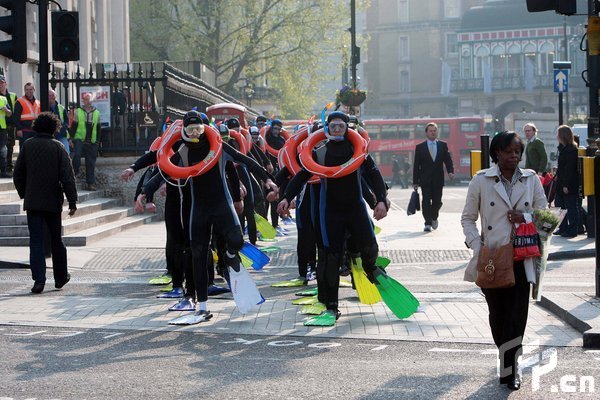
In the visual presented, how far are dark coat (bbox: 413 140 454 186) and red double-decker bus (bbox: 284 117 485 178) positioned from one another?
45155 millimetres

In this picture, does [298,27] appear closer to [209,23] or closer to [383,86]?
[209,23]

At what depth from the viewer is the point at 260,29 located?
5150 centimetres

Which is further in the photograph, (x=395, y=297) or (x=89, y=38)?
(x=89, y=38)

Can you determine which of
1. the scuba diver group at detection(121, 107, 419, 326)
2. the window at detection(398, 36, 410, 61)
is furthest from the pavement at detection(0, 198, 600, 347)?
the window at detection(398, 36, 410, 61)

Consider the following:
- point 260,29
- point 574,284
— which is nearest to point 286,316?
point 574,284

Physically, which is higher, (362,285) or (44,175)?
(44,175)

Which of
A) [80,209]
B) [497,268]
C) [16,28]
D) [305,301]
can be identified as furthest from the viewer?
[80,209]

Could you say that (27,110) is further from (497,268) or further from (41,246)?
(497,268)

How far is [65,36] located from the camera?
15.0m

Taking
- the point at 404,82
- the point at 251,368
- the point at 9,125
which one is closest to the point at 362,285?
the point at 251,368

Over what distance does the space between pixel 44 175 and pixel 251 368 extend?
5.01m

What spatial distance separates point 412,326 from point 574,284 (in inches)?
144

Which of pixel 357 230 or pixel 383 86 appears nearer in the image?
pixel 357 230

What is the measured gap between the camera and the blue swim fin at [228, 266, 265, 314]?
33.3ft
